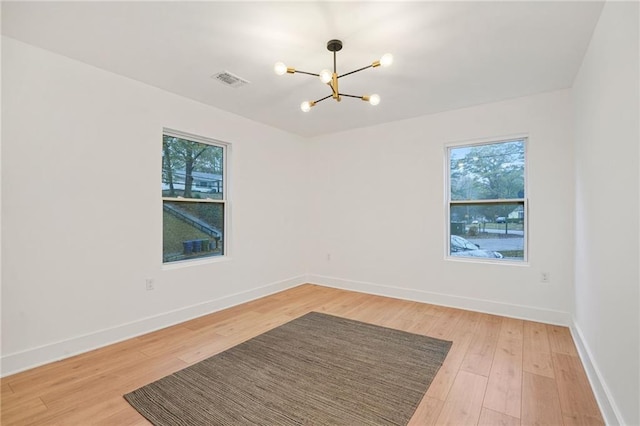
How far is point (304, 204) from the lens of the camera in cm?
521

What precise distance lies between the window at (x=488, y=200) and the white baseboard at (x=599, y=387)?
1.23 m

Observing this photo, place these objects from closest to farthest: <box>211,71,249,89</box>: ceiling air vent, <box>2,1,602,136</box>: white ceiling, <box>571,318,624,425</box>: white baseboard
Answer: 1. <box>571,318,624,425</box>: white baseboard
2. <box>2,1,602,136</box>: white ceiling
3. <box>211,71,249,89</box>: ceiling air vent

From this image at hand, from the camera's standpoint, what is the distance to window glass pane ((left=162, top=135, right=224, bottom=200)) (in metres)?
3.36

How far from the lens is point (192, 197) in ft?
11.9

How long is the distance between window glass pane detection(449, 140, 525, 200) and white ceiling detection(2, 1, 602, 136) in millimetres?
663

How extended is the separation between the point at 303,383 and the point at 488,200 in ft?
10.2

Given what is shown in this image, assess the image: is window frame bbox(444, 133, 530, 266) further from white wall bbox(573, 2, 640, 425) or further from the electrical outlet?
the electrical outlet

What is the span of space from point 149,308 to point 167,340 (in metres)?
0.44

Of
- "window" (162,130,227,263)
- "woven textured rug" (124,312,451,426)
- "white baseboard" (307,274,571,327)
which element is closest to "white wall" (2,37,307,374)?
"window" (162,130,227,263)

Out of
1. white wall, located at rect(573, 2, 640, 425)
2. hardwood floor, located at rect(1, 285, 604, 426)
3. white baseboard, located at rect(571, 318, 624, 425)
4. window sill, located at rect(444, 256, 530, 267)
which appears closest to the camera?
white wall, located at rect(573, 2, 640, 425)

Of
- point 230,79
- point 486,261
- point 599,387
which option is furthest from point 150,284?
point 486,261

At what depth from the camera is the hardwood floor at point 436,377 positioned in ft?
5.88

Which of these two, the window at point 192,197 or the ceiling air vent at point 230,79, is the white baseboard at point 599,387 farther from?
the window at point 192,197

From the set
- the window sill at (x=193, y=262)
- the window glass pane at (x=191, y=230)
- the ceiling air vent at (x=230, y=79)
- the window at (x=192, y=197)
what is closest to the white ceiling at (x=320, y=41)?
the ceiling air vent at (x=230, y=79)
